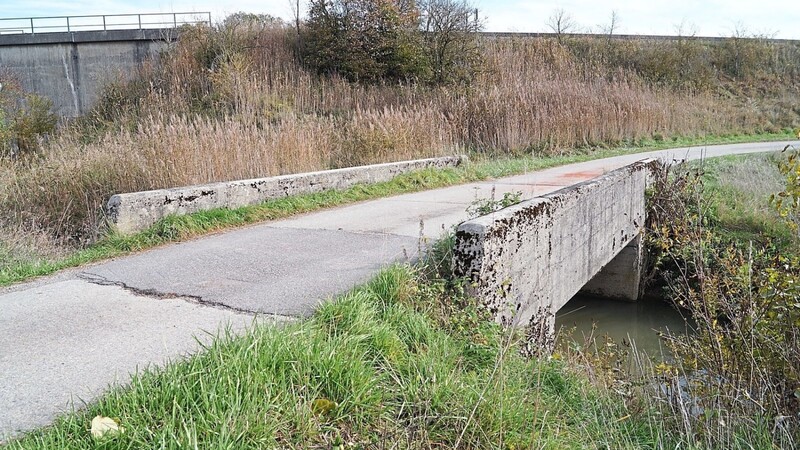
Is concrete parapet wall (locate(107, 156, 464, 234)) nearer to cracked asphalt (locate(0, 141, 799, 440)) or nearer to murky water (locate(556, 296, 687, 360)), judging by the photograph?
cracked asphalt (locate(0, 141, 799, 440))

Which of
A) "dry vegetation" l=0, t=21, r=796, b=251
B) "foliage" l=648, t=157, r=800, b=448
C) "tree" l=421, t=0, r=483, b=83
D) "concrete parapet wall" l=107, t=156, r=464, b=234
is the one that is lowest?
"foliage" l=648, t=157, r=800, b=448

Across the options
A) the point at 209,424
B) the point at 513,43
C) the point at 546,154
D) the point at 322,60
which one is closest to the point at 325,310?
the point at 209,424

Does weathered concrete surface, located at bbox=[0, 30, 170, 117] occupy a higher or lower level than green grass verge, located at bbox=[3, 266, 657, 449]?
higher

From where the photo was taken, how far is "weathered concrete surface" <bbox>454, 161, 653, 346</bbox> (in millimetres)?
4656

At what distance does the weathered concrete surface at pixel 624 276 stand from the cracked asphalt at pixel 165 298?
4.24 m

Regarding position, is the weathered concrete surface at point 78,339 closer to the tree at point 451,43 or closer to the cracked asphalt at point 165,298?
the cracked asphalt at point 165,298

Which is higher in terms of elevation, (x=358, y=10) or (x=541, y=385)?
(x=358, y=10)

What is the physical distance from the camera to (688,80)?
32375 mm

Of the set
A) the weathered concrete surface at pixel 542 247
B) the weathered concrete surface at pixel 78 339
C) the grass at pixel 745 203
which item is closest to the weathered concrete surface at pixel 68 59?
the grass at pixel 745 203

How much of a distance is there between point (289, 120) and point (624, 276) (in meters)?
6.37

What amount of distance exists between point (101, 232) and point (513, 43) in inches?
1045

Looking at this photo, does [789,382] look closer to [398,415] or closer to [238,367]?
[398,415]

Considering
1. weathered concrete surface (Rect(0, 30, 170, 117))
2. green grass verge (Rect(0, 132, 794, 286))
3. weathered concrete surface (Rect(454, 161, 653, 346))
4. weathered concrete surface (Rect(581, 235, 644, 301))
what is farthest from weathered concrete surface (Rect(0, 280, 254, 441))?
weathered concrete surface (Rect(0, 30, 170, 117))

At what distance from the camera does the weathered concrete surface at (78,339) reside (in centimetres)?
307
